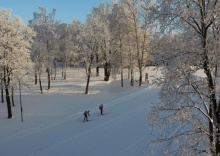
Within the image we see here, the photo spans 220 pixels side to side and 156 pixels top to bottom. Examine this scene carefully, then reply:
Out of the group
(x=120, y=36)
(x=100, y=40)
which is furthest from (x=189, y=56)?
(x=120, y=36)

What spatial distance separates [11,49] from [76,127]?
40.2 ft

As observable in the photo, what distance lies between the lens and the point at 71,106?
117ft

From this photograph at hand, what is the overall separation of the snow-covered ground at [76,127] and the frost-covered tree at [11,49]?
4769 mm

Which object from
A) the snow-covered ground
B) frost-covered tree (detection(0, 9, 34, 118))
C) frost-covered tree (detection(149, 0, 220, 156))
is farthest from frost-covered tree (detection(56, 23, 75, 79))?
frost-covered tree (detection(149, 0, 220, 156))

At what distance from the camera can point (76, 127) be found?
26.0 metres

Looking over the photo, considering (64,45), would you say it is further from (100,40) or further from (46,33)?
(100,40)

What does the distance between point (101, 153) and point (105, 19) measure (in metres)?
43.3

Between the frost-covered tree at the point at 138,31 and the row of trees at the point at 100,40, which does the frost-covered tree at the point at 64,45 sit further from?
the frost-covered tree at the point at 138,31

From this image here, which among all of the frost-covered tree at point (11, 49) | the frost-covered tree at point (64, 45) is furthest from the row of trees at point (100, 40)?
the frost-covered tree at point (11, 49)

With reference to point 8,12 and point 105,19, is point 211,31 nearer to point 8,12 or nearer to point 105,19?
point 8,12

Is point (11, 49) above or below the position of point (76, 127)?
above

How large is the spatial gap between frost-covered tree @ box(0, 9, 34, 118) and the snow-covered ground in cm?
477

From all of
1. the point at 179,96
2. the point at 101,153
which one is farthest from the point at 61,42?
the point at 179,96

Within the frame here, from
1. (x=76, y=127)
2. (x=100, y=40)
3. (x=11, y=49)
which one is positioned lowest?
(x=76, y=127)
